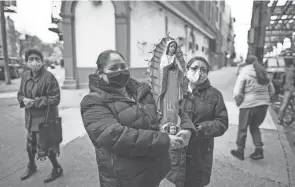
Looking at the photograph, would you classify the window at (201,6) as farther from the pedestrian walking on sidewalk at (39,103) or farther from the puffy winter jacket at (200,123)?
the puffy winter jacket at (200,123)

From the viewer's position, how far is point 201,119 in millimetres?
1945

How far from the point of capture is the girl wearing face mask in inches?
75.9

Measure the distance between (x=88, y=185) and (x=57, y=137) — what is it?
0.81m

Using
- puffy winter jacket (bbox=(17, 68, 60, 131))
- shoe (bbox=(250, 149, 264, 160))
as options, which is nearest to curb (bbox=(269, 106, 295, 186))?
shoe (bbox=(250, 149, 264, 160))

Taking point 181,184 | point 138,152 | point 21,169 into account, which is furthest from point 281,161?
point 21,169

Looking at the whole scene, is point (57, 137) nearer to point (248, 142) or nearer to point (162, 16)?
point (248, 142)

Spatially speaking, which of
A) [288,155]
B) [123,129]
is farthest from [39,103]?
[288,155]

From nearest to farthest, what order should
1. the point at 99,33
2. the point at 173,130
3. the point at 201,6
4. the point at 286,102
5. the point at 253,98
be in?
the point at 173,130 < the point at 253,98 < the point at 286,102 < the point at 99,33 < the point at 201,6

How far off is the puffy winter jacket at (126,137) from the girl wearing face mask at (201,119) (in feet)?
1.77

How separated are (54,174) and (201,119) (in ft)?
7.48

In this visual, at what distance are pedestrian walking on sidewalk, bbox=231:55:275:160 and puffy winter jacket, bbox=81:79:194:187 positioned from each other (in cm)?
245

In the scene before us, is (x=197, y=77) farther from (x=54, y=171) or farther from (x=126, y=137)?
(x=54, y=171)

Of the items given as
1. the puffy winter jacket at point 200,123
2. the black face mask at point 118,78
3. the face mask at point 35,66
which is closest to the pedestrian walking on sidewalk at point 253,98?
the puffy winter jacket at point 200,123

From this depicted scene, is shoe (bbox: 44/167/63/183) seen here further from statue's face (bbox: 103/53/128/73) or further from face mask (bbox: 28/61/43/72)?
statue's face (bbox: 103/53/128/73)
